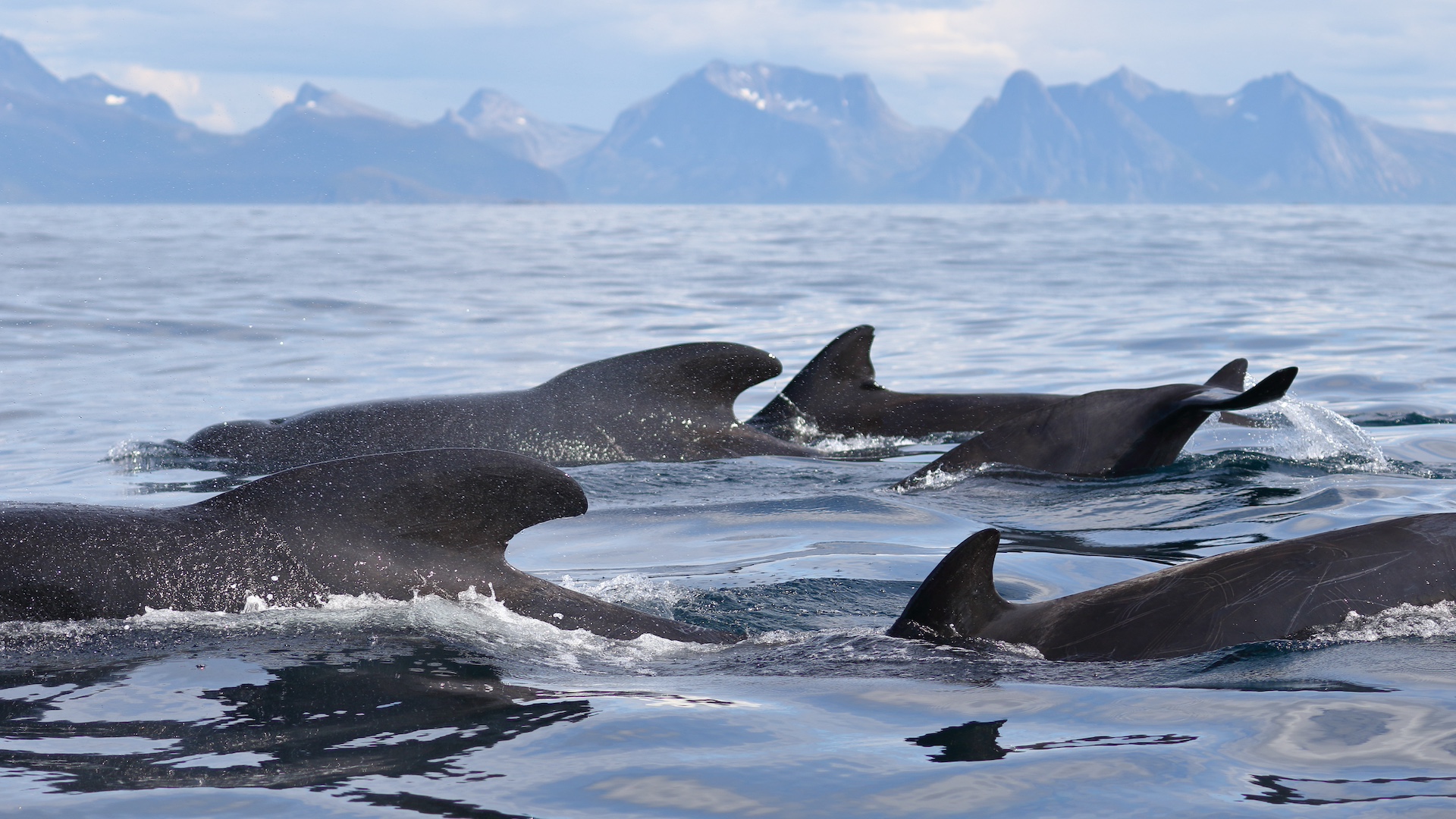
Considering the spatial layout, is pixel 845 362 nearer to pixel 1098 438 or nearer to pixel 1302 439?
pixel 1098 438

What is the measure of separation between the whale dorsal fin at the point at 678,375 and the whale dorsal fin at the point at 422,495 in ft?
15.0

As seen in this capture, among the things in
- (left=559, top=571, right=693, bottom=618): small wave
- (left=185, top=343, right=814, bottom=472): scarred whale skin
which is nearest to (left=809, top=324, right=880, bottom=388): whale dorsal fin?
(left=185, top=343, right=814, bottom=472): scarred whale skin

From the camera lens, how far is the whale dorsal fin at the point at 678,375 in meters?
9.59

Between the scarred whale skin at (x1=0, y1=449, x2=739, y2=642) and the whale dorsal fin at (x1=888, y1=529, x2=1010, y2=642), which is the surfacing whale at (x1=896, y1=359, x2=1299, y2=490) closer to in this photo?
the whale dorsal fin at (x1=888, y1=529, x2=1010, y2=642)

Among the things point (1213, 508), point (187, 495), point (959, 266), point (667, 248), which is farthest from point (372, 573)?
point (667, 248)

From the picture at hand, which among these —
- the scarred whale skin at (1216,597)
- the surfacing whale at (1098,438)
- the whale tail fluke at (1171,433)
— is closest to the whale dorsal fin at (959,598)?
the scarred whale skin at (1216,597)

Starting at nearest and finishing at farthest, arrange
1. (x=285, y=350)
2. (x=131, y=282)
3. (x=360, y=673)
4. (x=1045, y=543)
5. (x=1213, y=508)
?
(x=360, y=673) → (x=1045, y=543) → (x=1213, y=508) → (x=285, y=350) → (x=131, y=282)

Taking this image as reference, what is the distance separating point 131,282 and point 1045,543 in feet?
80.4

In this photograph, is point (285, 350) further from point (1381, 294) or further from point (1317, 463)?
point (1381, 294)

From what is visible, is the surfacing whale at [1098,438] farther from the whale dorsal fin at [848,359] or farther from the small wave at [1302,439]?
the whale dorsal fin at [848,359]

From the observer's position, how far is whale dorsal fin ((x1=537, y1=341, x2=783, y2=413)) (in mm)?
9594

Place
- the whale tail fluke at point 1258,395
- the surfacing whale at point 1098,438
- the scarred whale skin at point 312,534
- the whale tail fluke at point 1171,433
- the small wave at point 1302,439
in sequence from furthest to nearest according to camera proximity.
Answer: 1. the small wave at point 1302,439
2. the surfacing whale at point 1098,438
3. the whale tail fluke at point 1171,433
4. the whale tail fluke at point 1258,395
5. the scarred whale skin at point 312,534

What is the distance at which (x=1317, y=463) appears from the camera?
9.45m

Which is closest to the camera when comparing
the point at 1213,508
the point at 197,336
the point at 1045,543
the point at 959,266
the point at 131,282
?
the point at 1045,543
